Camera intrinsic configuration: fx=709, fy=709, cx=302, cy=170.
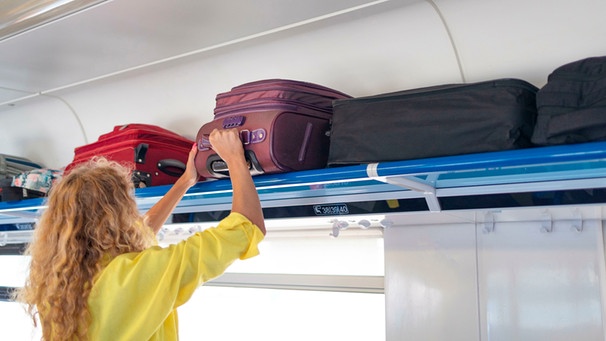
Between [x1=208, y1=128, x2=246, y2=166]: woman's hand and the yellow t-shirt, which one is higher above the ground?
[x1=208, y1=128, x2=246, y2=166]: woman's hand

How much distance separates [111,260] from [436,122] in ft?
4.12

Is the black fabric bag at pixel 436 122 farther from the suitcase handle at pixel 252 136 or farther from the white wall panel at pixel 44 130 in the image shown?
the white wall panel at pixel 44 130

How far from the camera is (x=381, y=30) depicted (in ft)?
11.5

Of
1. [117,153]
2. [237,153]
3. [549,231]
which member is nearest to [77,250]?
[237,153]

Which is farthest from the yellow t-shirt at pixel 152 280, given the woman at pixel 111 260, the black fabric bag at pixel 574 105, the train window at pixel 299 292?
the train window at pixel 299 292

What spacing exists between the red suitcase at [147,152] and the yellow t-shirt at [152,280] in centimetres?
136

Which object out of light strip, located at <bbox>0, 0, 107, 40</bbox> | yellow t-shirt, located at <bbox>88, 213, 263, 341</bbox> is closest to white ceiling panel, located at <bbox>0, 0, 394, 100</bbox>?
light strip, located at <bbox>0, 0, 107, 40</bbox>

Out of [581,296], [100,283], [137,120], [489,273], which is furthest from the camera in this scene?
[137,120]

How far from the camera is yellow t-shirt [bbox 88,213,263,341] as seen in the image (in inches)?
92.7

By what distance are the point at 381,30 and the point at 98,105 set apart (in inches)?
93.3

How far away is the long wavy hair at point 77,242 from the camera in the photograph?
2.39 m

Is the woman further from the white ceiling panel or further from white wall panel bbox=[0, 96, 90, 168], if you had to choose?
white wall panel bbox=[0, 96, 90, 168]

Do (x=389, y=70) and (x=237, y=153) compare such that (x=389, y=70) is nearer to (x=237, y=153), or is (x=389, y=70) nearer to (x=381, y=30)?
(x=381, y=30)

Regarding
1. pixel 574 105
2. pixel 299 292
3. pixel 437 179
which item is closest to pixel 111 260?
pixel 437 179
